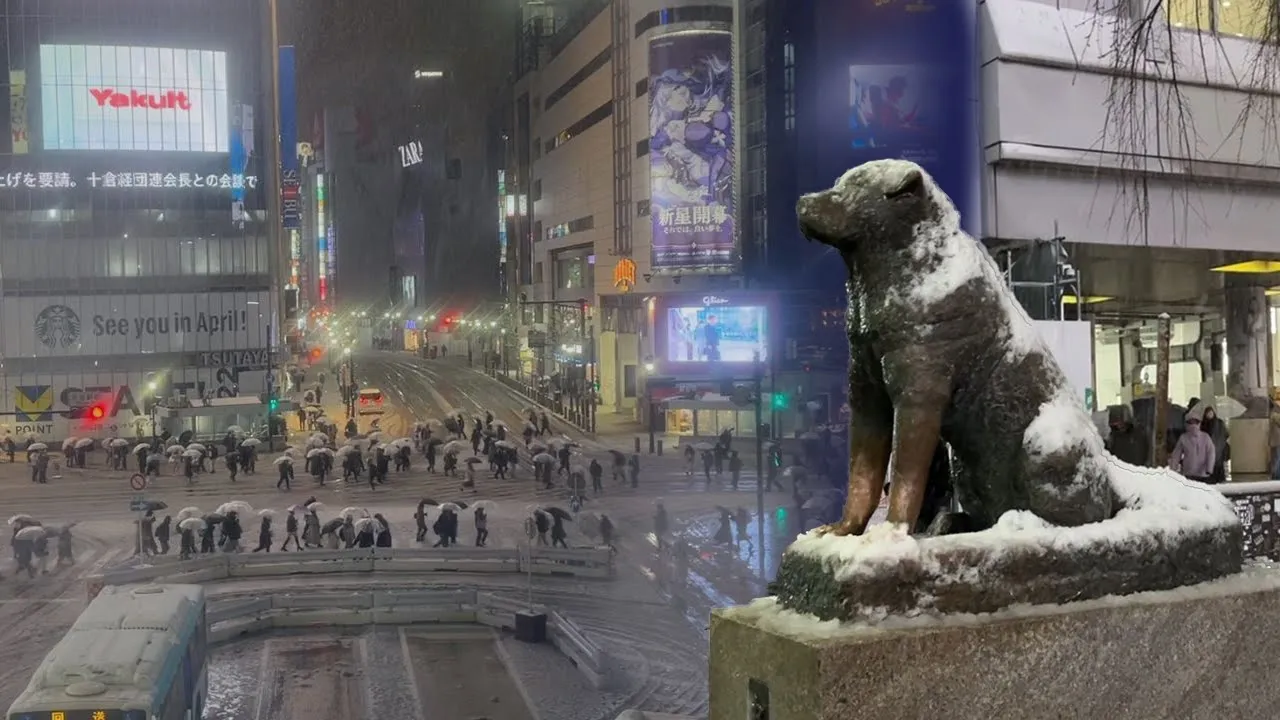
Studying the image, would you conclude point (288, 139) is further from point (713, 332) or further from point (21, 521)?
point (21, 521)

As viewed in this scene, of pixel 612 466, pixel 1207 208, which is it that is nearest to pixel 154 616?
pixel 1207 208

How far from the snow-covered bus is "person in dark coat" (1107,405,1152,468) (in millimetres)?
8087

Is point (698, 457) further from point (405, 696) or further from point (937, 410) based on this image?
point (937, 410)

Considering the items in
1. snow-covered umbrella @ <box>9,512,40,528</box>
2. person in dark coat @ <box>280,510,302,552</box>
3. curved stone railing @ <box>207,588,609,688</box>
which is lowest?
curved stone railing @ <box>207,588,609,688</box>

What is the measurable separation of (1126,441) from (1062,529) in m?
6.35

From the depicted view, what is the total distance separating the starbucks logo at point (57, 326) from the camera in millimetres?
36875

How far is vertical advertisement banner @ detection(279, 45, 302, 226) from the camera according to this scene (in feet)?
198

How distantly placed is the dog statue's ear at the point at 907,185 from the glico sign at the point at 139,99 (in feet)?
141

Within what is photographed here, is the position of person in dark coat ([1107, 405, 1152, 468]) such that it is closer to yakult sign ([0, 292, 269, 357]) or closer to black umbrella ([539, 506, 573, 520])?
black umbrella ([539, 506, 573, 520])

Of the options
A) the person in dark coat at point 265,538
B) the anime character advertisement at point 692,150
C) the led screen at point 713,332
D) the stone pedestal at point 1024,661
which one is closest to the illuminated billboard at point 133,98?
the anime character advertisement at point 692,150

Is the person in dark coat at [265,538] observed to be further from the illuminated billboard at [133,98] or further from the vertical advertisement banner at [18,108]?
the illuminated billboard at [133,98]

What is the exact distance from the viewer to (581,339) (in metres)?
40.4

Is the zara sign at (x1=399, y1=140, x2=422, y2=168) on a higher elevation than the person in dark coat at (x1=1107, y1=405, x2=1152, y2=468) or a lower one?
higher

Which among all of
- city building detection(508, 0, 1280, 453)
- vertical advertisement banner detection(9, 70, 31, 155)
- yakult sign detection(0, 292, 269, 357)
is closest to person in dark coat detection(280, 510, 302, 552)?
city building detection(508, 0, 1280, 453)
